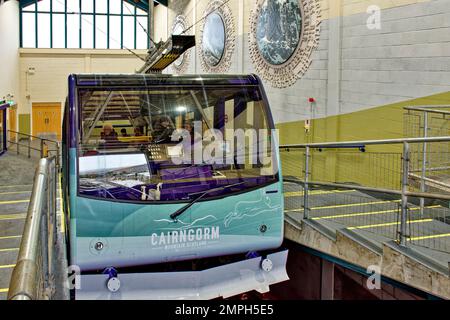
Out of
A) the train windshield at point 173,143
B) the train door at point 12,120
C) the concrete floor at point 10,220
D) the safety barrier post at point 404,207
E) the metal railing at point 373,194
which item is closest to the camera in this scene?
the safety barrier post at point 404,207

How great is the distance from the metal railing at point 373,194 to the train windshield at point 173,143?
864 mm

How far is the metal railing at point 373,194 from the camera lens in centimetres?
382

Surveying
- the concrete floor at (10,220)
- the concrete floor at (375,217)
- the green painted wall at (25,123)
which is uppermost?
the green painted wall at (25,123)

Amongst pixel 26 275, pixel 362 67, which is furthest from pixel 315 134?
pixel 26 275

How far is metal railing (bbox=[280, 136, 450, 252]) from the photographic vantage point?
12.5ft

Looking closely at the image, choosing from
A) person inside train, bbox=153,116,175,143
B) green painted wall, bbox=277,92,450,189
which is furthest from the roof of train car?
green painted wall, bbox=277,92,450,189

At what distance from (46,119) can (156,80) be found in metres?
17.7

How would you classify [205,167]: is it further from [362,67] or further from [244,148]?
[362,67]

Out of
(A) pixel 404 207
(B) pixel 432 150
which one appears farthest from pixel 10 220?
(B) pixel 432 150

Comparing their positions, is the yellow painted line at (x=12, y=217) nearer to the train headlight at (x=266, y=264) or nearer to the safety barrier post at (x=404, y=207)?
the train headlight at (x=266, y=264)

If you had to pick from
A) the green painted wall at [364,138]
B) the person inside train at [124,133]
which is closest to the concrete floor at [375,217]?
the green painted wall at [364,138]

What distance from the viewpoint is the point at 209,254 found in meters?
4.29

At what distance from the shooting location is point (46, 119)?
68.1 feet

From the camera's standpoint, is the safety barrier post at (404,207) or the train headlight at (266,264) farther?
the train headlight at (266,264)
